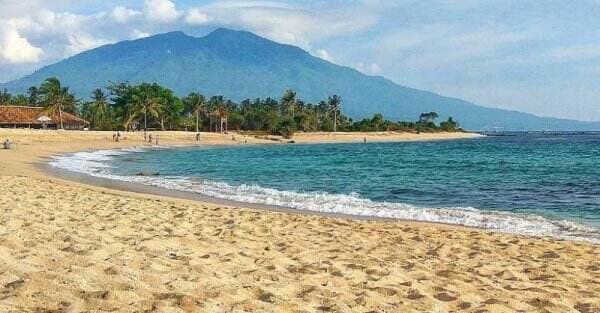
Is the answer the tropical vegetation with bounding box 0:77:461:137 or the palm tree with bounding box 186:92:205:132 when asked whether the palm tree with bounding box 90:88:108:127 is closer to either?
the tropical vegetation with bounding box 0:77:461:137

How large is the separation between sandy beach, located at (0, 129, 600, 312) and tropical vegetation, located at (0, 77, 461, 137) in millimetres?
81391

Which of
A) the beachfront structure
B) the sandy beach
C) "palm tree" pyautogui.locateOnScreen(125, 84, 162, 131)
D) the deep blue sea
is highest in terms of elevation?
"palm tree" pyautogui.locateOnScreen(125, 84, 162, 131)

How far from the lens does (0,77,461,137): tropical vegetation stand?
97.4m

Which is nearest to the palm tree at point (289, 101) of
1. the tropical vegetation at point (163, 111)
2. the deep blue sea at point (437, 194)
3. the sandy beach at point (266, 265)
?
the tropical vegetation at point (163, 111)

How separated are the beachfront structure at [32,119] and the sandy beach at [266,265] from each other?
239ft

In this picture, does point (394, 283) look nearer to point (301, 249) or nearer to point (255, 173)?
point (301, 249)

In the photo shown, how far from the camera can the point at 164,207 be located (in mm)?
13164

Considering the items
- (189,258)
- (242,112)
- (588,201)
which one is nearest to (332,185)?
(588,201)

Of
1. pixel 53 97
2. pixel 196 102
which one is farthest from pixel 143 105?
pixel 196 102

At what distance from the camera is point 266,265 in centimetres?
711

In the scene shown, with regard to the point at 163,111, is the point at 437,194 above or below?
below

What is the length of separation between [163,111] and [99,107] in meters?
11.7

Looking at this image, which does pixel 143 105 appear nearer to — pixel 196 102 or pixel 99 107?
pixel 99 107

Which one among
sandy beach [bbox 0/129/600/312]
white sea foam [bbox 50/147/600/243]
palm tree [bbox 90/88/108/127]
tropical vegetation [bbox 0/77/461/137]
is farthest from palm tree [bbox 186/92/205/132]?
sandy beach [bbox 0/129/600/312]
